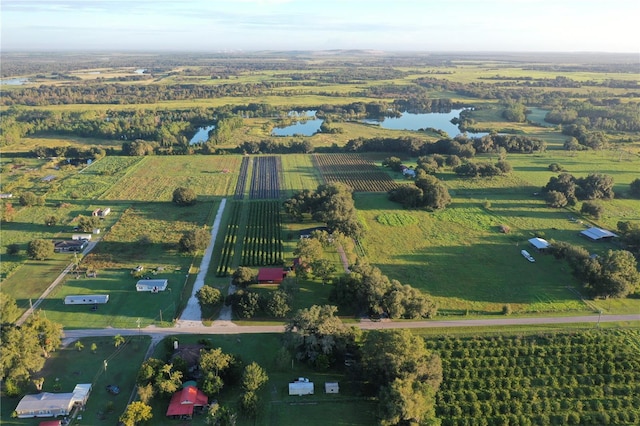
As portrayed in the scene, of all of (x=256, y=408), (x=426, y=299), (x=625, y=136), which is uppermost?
(x=625, y=136)

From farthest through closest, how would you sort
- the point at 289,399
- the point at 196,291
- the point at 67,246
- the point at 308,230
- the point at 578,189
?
1. the point at 578,189
2. the point at 308,230
3. the point at 67,246
4. the point at 196,291
5. the point at 289,399

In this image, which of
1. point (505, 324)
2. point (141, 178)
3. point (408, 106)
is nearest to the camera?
point (505, 324)

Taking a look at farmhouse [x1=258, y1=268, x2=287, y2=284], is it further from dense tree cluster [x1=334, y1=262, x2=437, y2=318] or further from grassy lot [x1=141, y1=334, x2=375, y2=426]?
grassy lot [x1=141, y1=334, x2=375, y2=426]

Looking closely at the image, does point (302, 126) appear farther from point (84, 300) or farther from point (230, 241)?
point (84, 300)

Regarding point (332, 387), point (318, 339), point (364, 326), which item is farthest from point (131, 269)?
point (332, 387)

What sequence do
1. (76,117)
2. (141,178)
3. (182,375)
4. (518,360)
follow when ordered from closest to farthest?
(182,375) → (518,360) → (141,178) → (76,117)

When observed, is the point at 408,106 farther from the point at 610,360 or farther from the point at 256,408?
the point at 256,408

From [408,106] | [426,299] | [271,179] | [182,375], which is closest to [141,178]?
[271,179]
